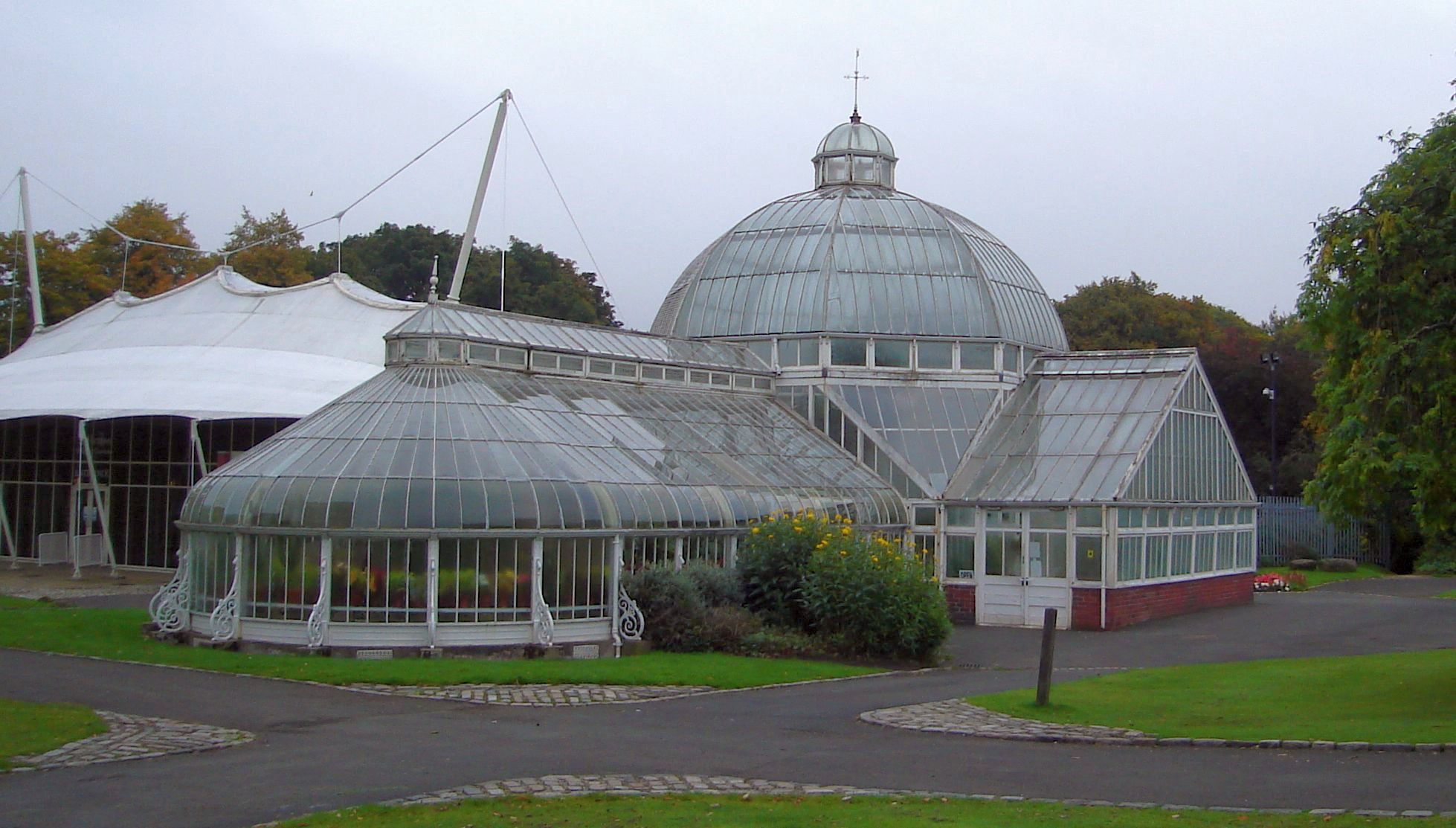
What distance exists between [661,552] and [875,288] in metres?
14.8

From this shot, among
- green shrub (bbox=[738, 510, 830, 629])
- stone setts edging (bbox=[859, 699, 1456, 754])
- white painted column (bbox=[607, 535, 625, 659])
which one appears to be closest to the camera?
stone setts edging (bbox=[859, 699, 1456, 754])

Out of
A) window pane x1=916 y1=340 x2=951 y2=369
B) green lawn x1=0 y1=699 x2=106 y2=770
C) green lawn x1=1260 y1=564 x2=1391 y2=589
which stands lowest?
green lawn x1=1260 y1=564 x2=1391 y2=589

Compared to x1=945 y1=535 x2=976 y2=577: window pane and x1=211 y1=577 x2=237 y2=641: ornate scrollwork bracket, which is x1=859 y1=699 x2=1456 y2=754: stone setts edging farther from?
x1=945 y1=535 x2=976 y2=577: window pane

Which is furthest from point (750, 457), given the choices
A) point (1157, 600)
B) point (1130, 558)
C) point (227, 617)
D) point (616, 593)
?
point (227, 617)

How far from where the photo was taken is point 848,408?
36969 millimetres

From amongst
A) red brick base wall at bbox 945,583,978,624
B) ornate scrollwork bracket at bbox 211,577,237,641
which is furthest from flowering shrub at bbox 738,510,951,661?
ornate scrollwork bracket at bbox 211,577,237,641

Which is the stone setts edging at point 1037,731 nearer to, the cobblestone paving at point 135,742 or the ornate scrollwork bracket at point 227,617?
the cobblestone paving at point 135,742

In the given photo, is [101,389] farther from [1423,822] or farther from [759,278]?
[1423,822]

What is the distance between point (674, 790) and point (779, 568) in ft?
44.0

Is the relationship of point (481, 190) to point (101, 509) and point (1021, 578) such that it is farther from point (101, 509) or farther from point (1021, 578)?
point (1021, 578)

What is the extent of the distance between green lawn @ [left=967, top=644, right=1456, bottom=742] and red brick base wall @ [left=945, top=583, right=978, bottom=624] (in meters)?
8.94

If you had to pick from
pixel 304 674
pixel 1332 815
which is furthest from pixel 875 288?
pixel 1332 815

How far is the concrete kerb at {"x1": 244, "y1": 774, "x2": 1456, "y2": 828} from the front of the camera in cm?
1277

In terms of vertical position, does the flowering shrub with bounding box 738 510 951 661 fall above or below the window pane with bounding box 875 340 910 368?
below
